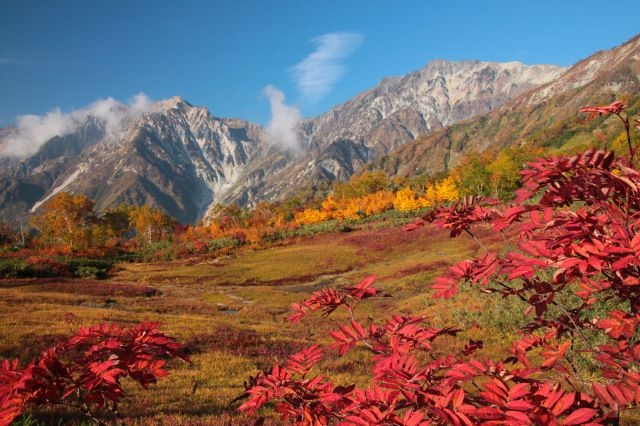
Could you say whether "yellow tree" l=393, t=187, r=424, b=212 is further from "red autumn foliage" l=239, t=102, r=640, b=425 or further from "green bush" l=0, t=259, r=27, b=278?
"red autumn foliage" l=239, t=102, r=640, b=425

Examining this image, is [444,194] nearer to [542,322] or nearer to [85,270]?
[85,270]

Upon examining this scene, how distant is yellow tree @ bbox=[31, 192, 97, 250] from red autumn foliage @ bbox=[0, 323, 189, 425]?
3042 inches

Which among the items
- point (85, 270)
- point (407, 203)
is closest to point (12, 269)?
point (85, 270)

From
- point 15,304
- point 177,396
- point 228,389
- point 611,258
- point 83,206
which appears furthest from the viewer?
point 83,206

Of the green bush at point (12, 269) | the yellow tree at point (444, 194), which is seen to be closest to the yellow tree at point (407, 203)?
the yellow tree at point (444, 194)

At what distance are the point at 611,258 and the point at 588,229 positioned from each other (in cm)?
18

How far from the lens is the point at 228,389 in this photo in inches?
353

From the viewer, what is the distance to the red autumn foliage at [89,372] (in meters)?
2.39

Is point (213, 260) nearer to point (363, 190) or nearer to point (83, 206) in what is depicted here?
point (83, 206)

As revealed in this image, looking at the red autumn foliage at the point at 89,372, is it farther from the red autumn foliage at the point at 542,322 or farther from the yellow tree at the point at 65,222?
the yellow tree at the point at 65,222

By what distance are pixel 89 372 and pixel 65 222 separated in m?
87.7

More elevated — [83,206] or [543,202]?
[83,206]

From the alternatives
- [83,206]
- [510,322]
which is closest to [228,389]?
[510,322]

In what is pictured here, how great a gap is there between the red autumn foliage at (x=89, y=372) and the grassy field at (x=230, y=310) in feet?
1.40
